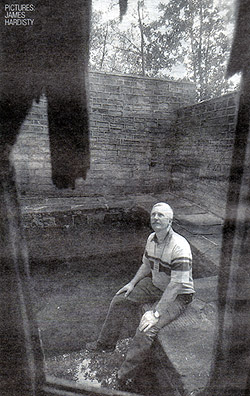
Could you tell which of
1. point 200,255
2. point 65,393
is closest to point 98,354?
point 65,393

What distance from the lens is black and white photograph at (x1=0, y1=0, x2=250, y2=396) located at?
1.01 m

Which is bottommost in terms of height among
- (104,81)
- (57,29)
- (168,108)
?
(57,29)

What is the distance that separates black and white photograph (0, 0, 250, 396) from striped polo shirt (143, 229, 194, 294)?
0.01 m

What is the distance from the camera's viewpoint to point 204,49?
Result: 5.08 m

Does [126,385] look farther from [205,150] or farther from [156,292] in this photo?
[205,150]

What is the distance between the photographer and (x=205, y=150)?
15.4 feet

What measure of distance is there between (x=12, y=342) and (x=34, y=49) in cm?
149

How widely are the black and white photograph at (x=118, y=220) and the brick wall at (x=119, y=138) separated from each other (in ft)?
0.09

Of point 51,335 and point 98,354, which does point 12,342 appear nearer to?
point 98,354

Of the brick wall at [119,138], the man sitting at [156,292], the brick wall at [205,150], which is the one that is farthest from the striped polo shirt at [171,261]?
the brick wall at [119,138]

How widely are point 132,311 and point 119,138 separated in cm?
417

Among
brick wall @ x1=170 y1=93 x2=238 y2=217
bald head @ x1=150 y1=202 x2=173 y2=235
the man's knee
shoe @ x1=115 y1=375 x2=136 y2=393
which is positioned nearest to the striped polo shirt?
bald head @ x1=150 y1=202 x2=173 y2=235

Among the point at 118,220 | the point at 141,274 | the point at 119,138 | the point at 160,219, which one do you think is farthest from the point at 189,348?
the point at 119,138

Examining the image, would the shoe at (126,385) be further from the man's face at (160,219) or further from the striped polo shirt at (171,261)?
the man's face at (160,219)
